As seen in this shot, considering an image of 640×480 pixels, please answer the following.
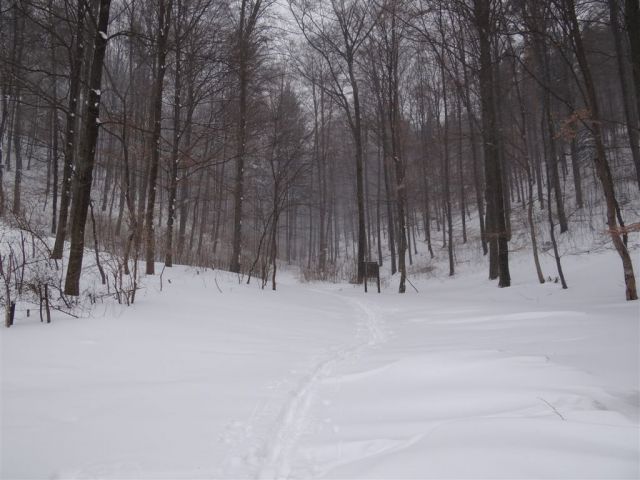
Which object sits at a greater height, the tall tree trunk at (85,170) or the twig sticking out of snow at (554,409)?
the tall tree trunk at (85,170)

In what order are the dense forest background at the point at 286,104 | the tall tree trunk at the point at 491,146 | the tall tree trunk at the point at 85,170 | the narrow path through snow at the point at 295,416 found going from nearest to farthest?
1. the narrow path through snow at the point at 295,416
2. the tall tree trunk at the point at 85,170
3. the dense forest background at the point at 286,104
4. the tall tree trunk at the point at 491,146

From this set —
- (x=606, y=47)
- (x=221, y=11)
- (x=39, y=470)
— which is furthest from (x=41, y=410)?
(x=606, y=47)

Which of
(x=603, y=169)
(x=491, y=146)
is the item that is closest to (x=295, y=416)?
(x=603, y=169)

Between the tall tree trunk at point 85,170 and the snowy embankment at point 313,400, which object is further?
the tall tree trunk at point 85,170

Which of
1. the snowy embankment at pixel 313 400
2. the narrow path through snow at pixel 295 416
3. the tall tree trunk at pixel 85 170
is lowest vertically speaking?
the narrow path through snow at pixel 295 416

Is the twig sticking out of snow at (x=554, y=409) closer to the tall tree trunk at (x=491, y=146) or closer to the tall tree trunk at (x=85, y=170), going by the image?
the tall tree trunk at (x=85, y=170)

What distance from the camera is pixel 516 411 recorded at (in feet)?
7.87

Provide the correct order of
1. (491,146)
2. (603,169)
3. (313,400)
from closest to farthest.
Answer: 1. (313,400)
2. (603,169)
3. (491,146)

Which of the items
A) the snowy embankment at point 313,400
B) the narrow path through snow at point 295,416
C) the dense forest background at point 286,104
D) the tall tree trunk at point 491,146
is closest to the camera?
the snowy embankment at point 313,400

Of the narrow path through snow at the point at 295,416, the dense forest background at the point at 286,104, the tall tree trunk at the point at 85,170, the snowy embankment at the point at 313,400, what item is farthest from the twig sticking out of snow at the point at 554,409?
the tall tree trunk at the point at 85,170

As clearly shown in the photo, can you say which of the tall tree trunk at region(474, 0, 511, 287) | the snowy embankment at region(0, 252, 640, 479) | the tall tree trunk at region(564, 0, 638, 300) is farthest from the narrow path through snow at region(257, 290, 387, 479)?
the tall tree trunk at region(474, 0, 511, 287)

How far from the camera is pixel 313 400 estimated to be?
3104mm

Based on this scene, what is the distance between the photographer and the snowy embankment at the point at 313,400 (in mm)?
1910

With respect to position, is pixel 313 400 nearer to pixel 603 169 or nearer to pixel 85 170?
pixel 85 170
